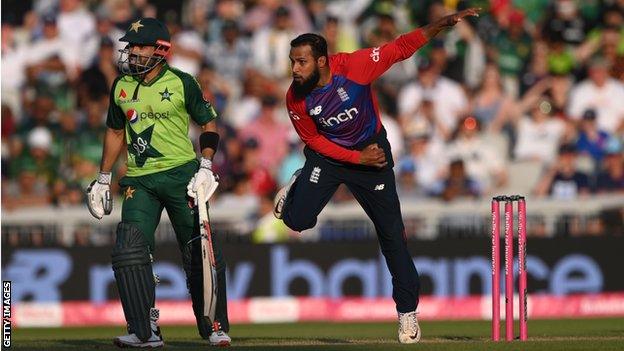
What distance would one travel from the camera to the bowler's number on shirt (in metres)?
8.36

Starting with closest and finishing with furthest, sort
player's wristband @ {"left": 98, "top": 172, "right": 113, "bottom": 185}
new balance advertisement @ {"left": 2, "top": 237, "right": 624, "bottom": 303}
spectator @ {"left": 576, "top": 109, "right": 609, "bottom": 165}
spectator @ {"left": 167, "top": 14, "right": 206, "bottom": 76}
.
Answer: player's wristband @ {"left": 98, "top": 172, "right": 113, "bottom": 185} < new balance advertisement @ {"left": 2, "top": 237, "right": 624, "bottom": 303} < spectator @ {"left": 576, "top": 109, "right": 609, "bottom": 165} < spectator @ {"left": 167, "top": 14, "right": 206, "bottom": 76}

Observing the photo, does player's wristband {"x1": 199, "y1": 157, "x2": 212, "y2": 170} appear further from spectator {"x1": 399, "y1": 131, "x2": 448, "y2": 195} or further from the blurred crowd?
spectator {"x1": 399, "y1": 131, "x2": 448, "y2": 195}

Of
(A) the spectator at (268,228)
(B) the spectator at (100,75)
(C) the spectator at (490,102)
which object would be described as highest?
(B) the spectator at (100,75)

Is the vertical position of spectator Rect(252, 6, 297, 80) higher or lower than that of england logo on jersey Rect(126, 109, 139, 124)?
higher

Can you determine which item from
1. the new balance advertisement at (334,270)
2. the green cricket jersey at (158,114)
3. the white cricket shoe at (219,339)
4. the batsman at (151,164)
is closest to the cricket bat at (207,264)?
the batsman at (151,164)

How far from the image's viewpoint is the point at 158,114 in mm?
8320

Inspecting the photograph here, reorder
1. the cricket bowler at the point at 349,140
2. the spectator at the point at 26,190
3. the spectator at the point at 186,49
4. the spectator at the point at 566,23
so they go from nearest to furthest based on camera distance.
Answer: the cricket bowler at the point at 349,140 → the spectator at the point at 26,190 → the spectator at the point at 186,49 → the spectator at the point at 566,23

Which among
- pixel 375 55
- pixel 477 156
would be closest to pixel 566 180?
pixel 477 156

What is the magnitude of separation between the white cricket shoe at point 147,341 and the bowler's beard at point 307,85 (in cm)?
149

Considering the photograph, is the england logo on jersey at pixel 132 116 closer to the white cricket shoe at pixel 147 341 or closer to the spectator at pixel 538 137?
the white cricket shoe at pixel 147 341

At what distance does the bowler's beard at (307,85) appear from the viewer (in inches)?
329

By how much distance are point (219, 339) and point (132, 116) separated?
136 centimetres

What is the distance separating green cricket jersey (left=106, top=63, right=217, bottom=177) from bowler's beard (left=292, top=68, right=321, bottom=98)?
1.64ft

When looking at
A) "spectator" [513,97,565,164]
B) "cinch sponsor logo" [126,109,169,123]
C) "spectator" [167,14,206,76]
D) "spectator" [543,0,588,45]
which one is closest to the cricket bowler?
"cinch sponsor logo" [126,109,169,123]
